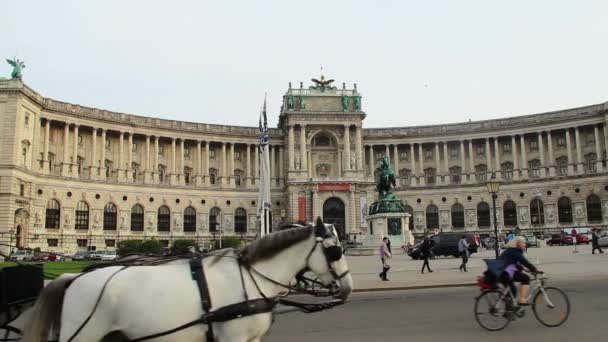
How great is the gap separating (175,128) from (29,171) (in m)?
23.0

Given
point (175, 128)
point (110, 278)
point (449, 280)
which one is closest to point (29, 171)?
point (175, 128)

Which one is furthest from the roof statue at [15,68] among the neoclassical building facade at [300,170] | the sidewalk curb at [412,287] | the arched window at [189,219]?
the sidewalk curb at [412,287]

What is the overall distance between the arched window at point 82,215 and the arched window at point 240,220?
73.4 feet

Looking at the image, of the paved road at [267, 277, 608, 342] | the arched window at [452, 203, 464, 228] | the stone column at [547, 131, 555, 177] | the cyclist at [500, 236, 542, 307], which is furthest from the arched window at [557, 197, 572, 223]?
the cyclist at [500, 236, 542, 307]

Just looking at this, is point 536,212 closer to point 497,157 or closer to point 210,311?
point 497,157

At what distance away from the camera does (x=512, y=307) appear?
11414mm

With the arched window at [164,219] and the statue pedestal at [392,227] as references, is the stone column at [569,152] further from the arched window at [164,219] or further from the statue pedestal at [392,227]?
the arched window at [164,219]

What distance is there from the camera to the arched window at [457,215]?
8500cm

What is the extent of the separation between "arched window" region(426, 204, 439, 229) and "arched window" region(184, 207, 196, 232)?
3832cm

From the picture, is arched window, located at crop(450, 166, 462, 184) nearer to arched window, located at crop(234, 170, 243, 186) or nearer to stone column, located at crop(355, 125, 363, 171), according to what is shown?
stone column, located at crop(355, 125, 363, 171)

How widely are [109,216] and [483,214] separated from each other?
58.0 meters

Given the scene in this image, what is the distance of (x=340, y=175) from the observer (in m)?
84.9

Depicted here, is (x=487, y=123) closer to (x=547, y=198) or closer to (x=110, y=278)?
(x=547, y=198)

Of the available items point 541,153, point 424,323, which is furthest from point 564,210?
point 424,323
